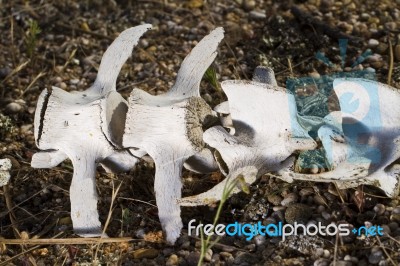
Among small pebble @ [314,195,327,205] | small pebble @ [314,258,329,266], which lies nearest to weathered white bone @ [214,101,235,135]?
small pebble @ [314,195,327,205]

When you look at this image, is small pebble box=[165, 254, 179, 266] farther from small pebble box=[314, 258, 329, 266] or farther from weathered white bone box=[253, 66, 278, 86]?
weathered white bone box=[253, 66, 278, 86]

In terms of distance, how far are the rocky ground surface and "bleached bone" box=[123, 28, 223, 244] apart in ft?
0.47

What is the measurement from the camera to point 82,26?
3031 mm

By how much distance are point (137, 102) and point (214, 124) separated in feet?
0.81

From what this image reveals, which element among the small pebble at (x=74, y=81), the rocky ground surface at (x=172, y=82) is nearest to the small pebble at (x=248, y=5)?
the rocky ground surface at (x=172, y=82)

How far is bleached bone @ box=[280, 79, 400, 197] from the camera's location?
1.76 metres

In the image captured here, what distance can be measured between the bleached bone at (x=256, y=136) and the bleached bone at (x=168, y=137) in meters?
0.06

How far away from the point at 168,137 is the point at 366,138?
1.86 feet

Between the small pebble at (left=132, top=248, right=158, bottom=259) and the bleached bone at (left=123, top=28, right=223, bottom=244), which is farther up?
the bleached bone at (left=123, top=28, right=223, bottom=244)

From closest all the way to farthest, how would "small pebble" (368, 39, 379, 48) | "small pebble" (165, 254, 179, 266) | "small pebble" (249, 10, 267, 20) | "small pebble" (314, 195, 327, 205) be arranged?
"small pebble" (165, 254, 179, 266)
"small pebble" (314, 195, 327, 205)
"small pebble" (368, 39, 379, 48)
"small pebble" (249, 10, 267, 20)

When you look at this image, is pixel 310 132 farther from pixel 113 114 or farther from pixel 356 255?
pixel 113 114

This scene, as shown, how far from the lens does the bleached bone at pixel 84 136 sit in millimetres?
1892

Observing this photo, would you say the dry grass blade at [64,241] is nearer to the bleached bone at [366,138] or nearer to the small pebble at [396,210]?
the bleached bone at [366,138]

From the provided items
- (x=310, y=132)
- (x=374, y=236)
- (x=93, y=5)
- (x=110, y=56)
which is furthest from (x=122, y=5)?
(x=374, y=236)
